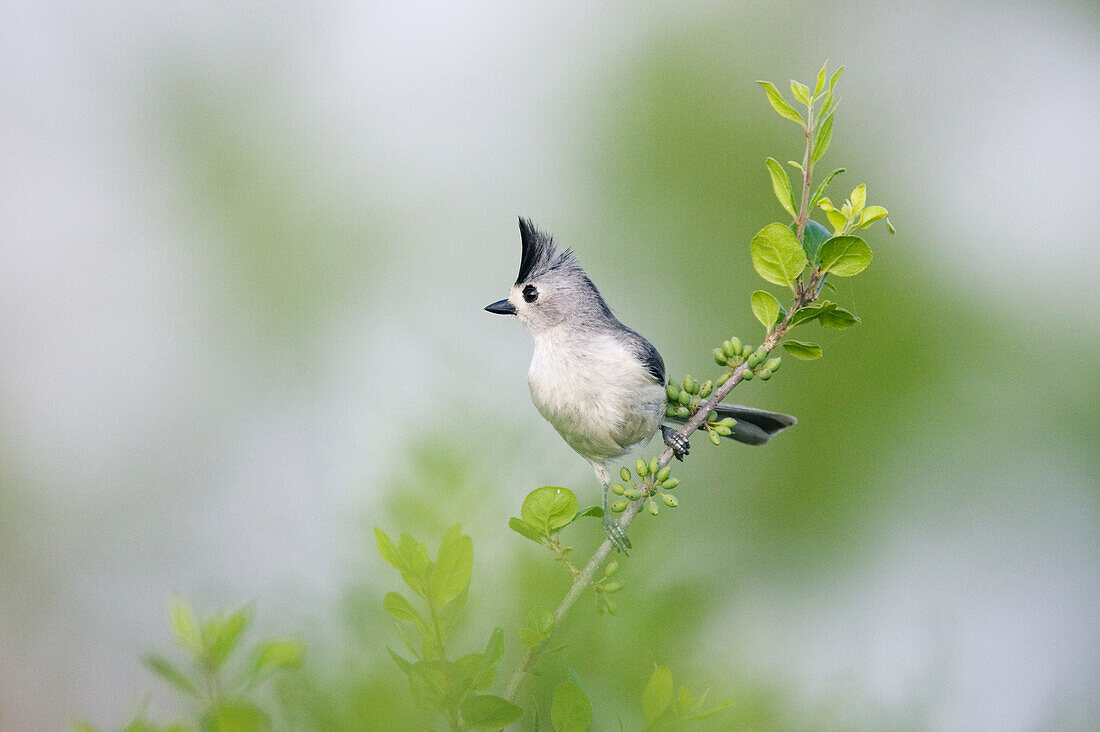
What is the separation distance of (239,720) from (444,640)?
0.56 feet

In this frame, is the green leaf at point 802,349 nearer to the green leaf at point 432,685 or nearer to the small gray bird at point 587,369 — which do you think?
the small gray bird at point 587,369

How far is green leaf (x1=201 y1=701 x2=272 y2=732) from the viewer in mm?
480

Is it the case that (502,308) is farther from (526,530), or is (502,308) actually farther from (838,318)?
(526,530)

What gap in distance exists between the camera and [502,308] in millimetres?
1896

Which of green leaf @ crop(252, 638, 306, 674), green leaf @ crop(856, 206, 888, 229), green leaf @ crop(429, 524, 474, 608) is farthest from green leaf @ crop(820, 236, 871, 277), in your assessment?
green leaf @ crop(252, 638, 306, 674)

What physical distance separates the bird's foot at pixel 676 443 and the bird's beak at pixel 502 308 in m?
0.44

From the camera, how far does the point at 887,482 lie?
2.77 metres

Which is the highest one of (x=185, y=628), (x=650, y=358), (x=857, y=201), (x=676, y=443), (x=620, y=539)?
(x=857, y=201)

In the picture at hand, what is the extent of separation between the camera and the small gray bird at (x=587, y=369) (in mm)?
1507

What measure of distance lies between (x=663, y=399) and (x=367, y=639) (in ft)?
3.23

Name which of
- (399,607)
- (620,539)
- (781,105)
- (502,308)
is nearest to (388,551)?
(399,607)

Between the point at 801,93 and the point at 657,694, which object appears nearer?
the point at 657,694

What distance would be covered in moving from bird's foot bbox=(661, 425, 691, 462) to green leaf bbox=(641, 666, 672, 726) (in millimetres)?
383

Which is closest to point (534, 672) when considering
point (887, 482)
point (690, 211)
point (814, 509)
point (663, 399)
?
point (663, 399)
